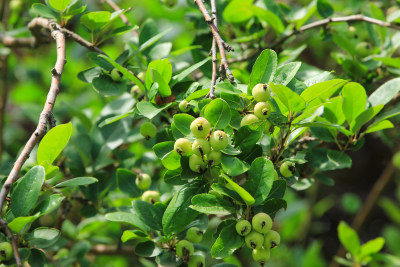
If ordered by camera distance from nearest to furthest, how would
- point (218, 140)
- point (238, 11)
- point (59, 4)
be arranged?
point (218, 140), point (59, 4), point (238, 11)

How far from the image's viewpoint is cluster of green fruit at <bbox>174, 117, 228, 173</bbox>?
2.74 ft

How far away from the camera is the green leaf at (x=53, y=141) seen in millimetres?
979

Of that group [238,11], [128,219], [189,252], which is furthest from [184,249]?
[238,11]

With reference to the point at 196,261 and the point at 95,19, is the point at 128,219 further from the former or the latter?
the point at 95,19

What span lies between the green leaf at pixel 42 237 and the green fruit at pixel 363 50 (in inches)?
43.0

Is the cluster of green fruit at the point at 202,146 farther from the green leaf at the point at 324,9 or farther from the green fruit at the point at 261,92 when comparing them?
the green leaf at the point at 324,9

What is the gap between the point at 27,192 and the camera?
93cm

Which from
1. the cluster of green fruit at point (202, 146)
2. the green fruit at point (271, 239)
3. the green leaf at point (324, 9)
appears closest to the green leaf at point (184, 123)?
the cluster of green fruit at point (202, 146)

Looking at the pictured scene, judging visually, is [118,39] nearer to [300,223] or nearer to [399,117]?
[300,223]

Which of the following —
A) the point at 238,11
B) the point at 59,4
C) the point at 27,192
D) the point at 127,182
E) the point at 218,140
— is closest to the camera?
the point at 218,140

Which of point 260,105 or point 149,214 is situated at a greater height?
point 260,105

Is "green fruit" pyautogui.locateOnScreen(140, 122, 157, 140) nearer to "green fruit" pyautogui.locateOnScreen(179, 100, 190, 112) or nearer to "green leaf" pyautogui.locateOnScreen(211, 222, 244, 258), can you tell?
"green fruit" pyautogui.locateOnScreen(179, 100, 190, 112)

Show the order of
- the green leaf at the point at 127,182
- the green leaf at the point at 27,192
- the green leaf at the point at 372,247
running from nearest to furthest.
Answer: the green leaf at the point at 27,192 → the green leaf at the point at 127,182 → the green leaf at the point at 372,247

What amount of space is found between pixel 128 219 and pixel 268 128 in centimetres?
38
